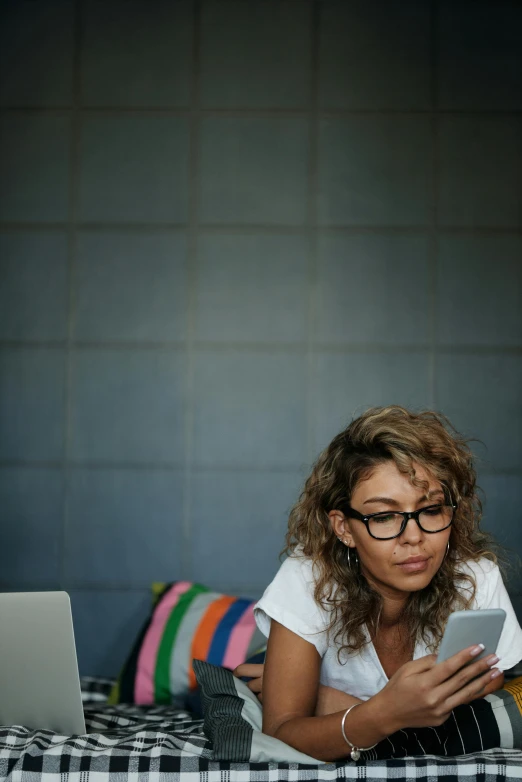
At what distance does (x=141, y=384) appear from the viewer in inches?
128

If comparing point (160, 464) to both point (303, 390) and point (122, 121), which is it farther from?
point (122, 121)

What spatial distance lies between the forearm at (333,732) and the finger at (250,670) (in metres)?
0.40

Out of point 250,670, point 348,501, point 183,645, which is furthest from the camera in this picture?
point 183,645

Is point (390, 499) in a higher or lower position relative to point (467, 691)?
higher

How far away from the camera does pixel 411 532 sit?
5.47 feet

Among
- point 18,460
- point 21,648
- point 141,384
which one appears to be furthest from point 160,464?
point 21,648

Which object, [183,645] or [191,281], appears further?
[191,281]

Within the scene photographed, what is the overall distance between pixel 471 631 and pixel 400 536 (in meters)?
0.33

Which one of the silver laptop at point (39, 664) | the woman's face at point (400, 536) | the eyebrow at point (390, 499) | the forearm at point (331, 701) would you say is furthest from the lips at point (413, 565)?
the silver laptop at point (39, 664)

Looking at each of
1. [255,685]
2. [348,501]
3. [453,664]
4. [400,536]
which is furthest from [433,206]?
[453,664]

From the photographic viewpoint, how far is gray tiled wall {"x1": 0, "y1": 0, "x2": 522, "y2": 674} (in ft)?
10.6

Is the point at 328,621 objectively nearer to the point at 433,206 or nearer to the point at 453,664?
the point at 453,664

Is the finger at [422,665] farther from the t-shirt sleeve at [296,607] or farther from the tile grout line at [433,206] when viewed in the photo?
the tile grout line at [433,206]

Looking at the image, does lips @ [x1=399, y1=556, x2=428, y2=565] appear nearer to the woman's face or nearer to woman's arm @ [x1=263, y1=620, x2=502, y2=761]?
the woman's face
